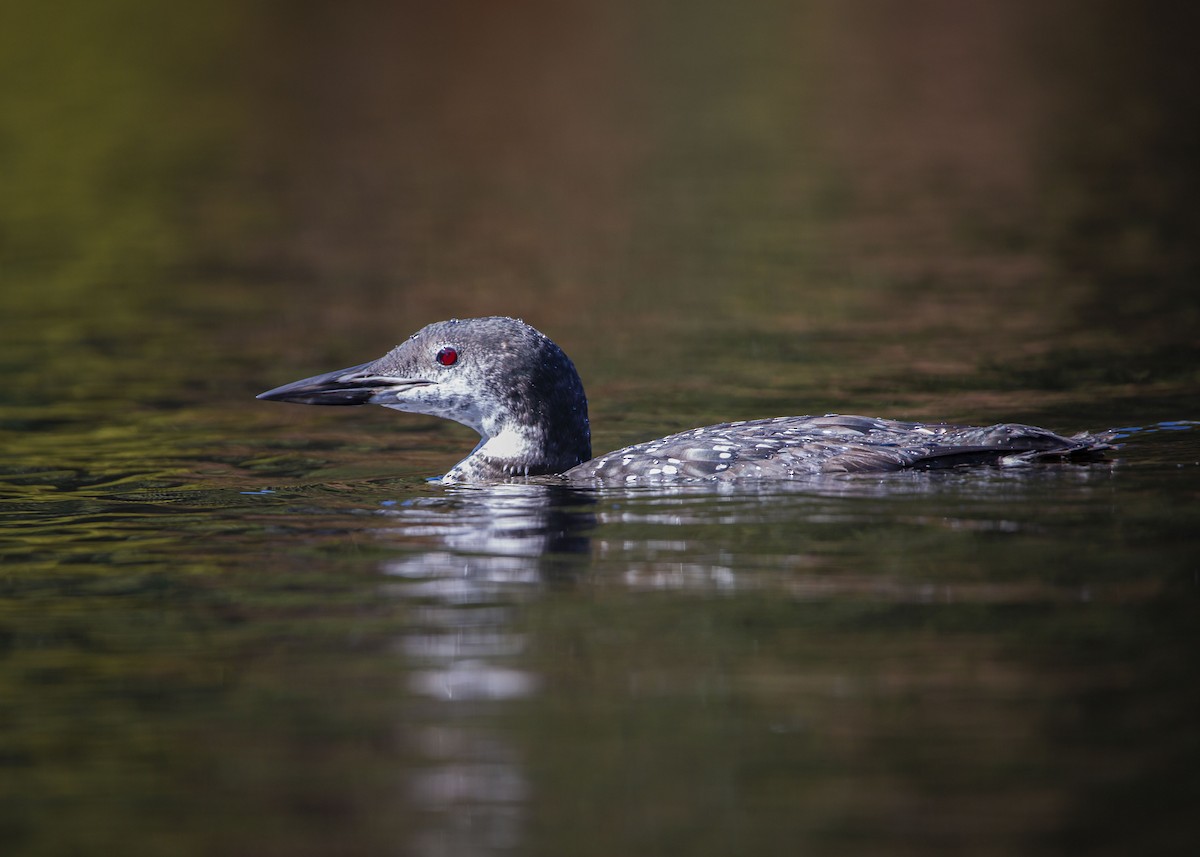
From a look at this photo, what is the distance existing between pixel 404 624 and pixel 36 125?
18986mm

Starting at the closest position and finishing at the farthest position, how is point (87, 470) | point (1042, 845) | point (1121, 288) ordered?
point (1042, 845), point (87, 470), point (1121, 288)

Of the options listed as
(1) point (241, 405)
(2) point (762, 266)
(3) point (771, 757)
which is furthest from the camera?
(2) point (762, 266)

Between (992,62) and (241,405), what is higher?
(992,62)

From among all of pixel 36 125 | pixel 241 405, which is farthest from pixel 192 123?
pixel 241 405

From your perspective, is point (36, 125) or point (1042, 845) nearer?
point (1042, 845)

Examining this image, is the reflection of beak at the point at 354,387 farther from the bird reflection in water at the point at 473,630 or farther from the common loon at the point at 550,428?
the bird reflection in water at the point at 473,630

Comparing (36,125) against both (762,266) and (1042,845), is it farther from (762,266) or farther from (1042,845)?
(1042,845)

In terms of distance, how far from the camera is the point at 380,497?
23.9ft

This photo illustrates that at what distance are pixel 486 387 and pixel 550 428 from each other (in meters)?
0.33

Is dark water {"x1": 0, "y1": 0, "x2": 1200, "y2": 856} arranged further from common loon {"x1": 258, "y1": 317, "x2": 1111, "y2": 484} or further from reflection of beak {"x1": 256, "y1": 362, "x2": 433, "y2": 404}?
reflection of beak {"x1": 256, "y1": 362, "x2": 433, "y2": 404}

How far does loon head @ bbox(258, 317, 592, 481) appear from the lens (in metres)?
7.41

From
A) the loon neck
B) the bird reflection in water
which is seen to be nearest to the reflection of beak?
the loon neck

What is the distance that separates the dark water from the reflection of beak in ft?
1.33

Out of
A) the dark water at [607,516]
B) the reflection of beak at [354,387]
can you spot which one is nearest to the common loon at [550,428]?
the reflection of beak at [354,387]
